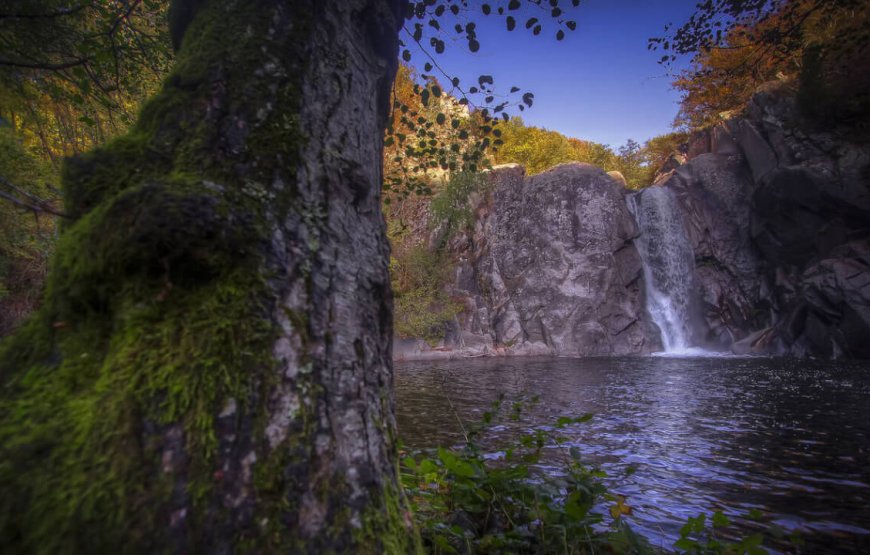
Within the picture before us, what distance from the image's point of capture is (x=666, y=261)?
23.7m

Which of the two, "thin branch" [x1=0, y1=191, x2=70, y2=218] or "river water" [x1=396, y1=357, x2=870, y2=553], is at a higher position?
"thin branch" [x1=0, y1=191, x2=70, y2=218]

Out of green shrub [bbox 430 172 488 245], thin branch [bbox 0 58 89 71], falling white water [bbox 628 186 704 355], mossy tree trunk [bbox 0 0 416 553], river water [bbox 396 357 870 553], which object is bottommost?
river water [bbox 396 357 870 553]

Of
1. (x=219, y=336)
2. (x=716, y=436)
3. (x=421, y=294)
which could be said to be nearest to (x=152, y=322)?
(x=219, y=336)

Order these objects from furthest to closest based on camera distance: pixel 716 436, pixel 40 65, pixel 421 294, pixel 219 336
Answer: pixel 421 294
pixel 716 436
pixel 40 65
pixel 219 336

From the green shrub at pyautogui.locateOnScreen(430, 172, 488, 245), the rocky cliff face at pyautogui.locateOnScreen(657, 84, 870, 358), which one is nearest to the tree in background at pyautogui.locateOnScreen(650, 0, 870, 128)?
the rocky cliff face at pyautogui.locateOnScreen(657, 84, 870, 358)

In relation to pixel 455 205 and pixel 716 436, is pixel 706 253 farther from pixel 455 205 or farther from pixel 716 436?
pixel 716 436

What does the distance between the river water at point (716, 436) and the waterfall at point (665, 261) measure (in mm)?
10320

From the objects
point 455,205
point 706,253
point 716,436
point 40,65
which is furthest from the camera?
point 455,205

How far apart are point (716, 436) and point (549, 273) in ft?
61.2

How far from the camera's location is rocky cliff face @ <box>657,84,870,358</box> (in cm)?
1562

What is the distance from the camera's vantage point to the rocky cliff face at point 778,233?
1562 cm

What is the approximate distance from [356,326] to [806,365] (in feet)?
56.5

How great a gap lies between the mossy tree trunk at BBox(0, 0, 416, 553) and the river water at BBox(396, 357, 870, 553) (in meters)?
1.14

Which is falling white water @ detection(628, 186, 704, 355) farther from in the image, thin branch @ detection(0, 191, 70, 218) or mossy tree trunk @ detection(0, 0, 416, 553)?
thin branch @ detection(0, 191, 70, 218)
